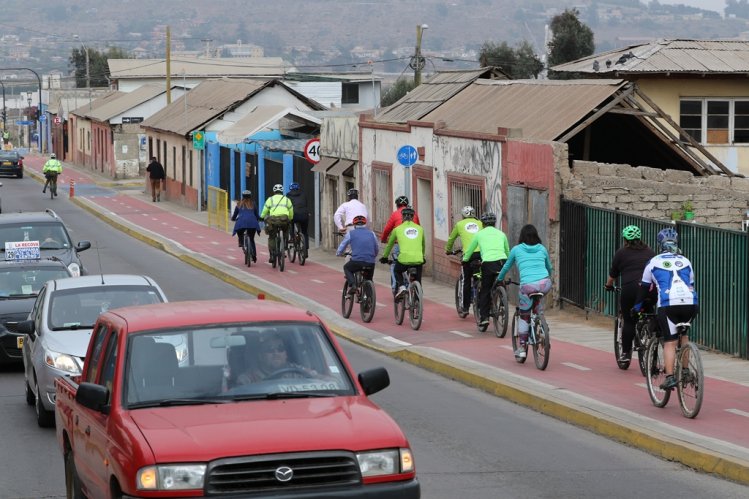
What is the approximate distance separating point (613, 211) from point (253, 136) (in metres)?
27.2

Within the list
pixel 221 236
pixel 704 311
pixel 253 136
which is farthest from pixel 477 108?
pixel 253 136

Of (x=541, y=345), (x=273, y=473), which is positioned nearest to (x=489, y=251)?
(x=541, y=345)

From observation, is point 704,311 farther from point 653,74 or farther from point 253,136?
point 253,136

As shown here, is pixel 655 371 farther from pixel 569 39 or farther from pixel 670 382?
pixel 569 39

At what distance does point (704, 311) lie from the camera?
17234mm

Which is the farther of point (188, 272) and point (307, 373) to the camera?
point (188, 272)

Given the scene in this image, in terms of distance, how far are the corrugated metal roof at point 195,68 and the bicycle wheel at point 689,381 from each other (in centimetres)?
8846

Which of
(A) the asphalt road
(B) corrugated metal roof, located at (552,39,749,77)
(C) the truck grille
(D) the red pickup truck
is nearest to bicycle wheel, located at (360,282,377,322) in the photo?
(A) the asphalt road

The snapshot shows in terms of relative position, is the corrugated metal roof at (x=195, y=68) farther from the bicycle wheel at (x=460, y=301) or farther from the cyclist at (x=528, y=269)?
the cyclist at (x=528, y=269)

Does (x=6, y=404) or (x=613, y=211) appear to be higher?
(x=613, y=211)

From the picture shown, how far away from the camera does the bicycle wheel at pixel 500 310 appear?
60.0 feet

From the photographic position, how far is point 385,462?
7.09 metres

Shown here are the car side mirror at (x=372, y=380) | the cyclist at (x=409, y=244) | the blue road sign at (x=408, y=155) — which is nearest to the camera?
the car side mirror at (x=372, y=380)

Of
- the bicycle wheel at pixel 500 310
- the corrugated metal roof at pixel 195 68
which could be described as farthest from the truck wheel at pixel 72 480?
the corrugated metal roof at pixel 195 68
